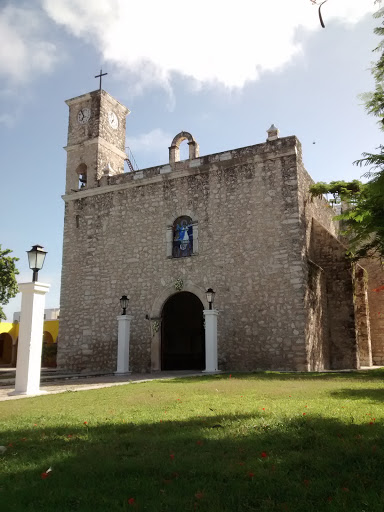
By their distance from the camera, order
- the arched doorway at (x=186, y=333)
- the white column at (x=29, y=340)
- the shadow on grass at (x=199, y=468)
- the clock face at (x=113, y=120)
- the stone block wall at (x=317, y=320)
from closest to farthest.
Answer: the shadow on grass at (x=199, y=468) < the white column at (x=29, y=340) < the stone block wall at (x=317, y=320) < the clock face at (x=113, y=120) < the arched doorway at (x=186, y=333)

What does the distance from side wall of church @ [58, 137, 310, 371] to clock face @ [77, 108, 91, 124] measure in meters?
3.19

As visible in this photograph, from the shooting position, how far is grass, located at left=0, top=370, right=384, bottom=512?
2557 mm

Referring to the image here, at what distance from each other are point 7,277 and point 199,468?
2515cm

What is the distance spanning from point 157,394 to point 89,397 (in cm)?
113

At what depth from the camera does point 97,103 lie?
1848cm

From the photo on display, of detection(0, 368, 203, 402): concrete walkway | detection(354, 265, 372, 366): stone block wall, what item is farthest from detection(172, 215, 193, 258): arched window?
detection(354, 265, 372, 366): stone block wall

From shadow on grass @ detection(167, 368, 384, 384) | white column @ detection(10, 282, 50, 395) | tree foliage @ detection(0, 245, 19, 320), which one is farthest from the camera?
tree foliage @ detection(0, 245, 19, 320)

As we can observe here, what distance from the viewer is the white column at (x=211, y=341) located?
1342 centimetres

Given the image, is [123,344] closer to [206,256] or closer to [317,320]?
[206,256]

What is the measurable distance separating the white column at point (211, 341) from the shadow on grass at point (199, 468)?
903cm

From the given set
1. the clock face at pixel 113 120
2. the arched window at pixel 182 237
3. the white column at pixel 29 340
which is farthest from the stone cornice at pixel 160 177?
the white column at pixel 29 340

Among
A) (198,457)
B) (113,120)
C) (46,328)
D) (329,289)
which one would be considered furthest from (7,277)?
(198,457)

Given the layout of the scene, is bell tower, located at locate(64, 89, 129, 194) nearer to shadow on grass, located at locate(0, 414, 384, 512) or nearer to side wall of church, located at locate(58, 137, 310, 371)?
side wall of church, located at locate(58, 137, 310, 371)

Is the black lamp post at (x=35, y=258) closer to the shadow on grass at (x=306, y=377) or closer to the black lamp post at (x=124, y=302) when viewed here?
the shadow on grass at (x=306, y=377)
